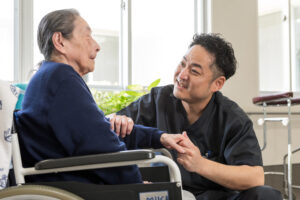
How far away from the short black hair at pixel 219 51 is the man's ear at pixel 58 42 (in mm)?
726

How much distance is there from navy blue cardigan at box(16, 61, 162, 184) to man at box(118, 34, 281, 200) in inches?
14.9

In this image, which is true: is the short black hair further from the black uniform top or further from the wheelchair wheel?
the wheelchair wheel

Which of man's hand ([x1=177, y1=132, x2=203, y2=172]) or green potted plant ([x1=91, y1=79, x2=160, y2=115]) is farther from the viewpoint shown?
green potted plant ([x1=91, y1=79, x2=160, y2=115])

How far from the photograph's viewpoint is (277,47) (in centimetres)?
430

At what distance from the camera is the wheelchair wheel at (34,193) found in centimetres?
86

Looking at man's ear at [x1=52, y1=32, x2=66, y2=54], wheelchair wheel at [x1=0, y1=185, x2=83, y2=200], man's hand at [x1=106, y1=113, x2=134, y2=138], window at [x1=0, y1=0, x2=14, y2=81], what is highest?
window at [x1=0, y1=0, x2=14, y2=81]

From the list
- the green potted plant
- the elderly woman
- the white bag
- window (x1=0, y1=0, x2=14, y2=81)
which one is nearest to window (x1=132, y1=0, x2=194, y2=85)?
the green potted plant

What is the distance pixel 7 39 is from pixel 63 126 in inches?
82.9

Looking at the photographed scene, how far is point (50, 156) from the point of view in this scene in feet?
3.36

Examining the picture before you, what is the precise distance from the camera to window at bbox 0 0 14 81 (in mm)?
2799

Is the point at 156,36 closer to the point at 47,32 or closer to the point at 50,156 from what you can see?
the point at 47,32

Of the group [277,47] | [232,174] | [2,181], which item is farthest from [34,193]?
[277,47]

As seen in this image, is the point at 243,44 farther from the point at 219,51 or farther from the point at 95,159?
the point at 95,159

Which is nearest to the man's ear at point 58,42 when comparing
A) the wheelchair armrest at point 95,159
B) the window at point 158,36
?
the wheelchair armrest at point 95,159
